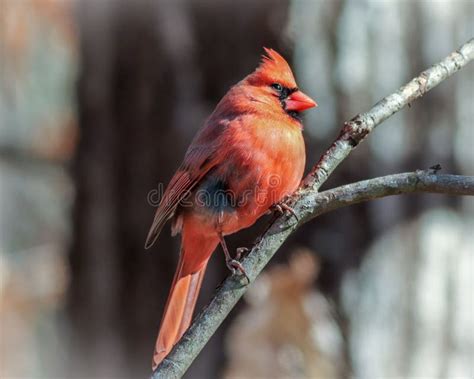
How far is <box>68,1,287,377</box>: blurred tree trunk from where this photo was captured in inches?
133

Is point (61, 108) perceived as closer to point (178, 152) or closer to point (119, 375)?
point (178, 152)

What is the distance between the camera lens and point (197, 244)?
9.17 ft

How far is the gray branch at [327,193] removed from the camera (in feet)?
6.21

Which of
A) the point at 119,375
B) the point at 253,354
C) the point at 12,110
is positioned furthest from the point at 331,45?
the point at 12,110

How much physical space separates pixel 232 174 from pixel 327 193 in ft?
2.13

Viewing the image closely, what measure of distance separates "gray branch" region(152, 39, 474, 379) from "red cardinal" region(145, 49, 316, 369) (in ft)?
1.49

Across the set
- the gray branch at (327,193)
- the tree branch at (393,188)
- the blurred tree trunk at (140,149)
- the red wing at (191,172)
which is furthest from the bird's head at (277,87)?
the tree branch at (393,188)

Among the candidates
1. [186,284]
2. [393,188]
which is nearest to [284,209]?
[393,188]

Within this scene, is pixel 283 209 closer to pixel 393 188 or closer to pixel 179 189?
pixel 393 188

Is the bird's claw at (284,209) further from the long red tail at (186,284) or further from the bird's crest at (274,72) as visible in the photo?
the bird's crest at (274,72)

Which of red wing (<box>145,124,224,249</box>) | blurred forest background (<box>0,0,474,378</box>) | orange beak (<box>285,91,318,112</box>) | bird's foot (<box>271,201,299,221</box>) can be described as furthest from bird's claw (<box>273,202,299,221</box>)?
blurred forest background (<box>0,0,474,378</box>)

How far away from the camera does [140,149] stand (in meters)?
3.42

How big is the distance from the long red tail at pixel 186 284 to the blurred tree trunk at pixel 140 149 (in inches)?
20.3

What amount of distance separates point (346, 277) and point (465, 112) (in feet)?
2.69
